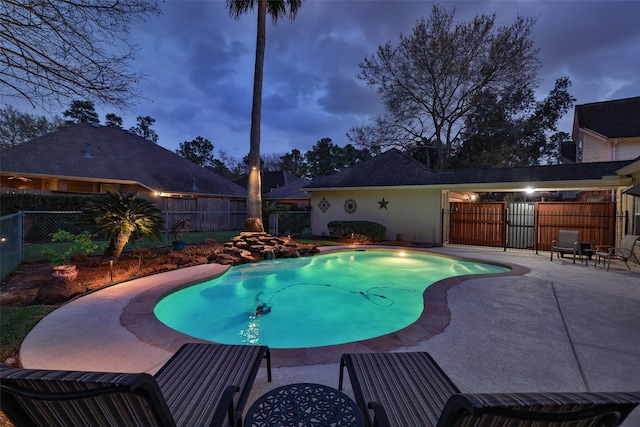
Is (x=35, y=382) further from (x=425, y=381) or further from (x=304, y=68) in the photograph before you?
(x=304, y=68)

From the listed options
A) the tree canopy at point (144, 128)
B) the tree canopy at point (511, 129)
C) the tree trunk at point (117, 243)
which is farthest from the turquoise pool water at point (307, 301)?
the tree canopy at point (144, 128)

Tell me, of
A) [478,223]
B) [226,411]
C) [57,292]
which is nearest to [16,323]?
[57,292]

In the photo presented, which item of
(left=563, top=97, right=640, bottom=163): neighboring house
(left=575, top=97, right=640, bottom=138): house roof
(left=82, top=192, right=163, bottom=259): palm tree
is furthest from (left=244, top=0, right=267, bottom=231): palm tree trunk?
(left=575, top=97, right=640, bottom=138): house roof

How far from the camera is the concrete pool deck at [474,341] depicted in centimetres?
279

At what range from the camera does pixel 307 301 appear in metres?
6.95

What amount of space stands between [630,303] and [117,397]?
7309 millimetres

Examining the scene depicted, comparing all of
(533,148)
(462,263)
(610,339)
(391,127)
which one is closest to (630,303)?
(610,339)

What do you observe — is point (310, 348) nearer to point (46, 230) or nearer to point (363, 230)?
point (363, 230)

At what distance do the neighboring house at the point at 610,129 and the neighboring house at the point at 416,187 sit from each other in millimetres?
3536

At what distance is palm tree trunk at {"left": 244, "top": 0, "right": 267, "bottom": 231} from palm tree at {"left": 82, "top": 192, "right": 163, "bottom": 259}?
4.19 meters

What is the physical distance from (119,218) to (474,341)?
27.0 ft

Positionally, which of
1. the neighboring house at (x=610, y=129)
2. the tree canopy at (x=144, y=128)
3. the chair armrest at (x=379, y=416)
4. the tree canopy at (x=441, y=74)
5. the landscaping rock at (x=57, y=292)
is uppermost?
the tree canopy at (x=144, y=128)

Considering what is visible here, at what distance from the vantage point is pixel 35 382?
1.18 metres

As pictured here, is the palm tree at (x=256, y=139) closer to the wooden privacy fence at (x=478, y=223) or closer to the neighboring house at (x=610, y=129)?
the wooden privacy fence at (x=478, y=223)
